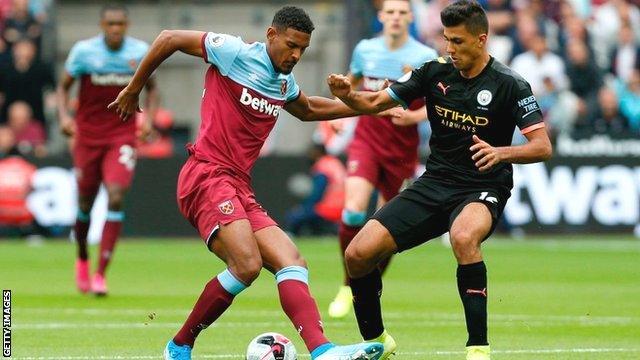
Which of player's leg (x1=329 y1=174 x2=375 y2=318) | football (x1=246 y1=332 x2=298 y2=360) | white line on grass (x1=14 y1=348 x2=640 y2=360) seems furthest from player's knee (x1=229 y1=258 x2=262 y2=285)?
player's leg (x1=329 y1=174 x2=375 y2=318)

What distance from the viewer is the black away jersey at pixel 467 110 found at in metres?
9.05

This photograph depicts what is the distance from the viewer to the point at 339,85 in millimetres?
9219

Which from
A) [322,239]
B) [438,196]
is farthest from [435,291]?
[322,239]

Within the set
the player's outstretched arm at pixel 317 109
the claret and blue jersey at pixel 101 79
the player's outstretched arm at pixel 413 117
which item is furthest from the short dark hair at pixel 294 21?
the claret and blue jersey at pixel 101 79

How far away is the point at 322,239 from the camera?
22141 millimetres

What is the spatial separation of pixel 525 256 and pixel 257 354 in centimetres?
1076

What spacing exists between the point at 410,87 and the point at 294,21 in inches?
37.3

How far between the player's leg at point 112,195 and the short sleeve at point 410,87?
214 inches

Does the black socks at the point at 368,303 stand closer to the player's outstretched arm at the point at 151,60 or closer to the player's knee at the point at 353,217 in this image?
the player's outstretched arm at the point at 151,60

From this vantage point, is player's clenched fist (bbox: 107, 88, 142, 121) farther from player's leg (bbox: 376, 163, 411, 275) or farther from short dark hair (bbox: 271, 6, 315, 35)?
player's leg (bbox: 376, 163, 411, 275)

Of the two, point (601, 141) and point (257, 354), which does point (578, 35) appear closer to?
point (601, 141)

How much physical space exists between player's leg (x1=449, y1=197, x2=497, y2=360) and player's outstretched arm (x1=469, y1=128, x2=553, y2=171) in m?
0.35

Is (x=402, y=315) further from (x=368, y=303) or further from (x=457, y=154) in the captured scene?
(x=457, y=154)

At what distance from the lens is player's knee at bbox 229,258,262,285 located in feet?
28.6
